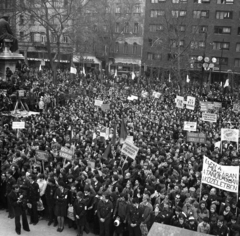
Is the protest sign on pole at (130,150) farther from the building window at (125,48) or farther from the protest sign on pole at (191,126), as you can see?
the building window at (125,48)

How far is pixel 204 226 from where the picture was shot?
896 centimetres

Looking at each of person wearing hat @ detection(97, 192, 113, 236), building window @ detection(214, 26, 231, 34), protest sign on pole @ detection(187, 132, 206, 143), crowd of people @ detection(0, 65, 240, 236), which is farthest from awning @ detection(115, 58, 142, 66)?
person wearing hat @ detection(97, 192, 113, 236)

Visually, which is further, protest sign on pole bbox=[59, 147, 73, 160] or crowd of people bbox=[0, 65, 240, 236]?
protest sign on pole bbox=[59, 147, 73, 160]

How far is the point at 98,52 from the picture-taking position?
198 feet

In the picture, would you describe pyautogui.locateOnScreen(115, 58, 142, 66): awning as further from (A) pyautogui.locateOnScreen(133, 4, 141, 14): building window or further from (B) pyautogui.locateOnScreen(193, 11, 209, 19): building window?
(B) pyautogui.locateOnScreen(193, 11, 209, 19): building window

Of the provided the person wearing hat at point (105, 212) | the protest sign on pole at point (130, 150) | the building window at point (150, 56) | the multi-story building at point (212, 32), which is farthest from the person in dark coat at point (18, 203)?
the building window at point (150, 56)

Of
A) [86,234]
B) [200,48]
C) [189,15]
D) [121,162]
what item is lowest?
[86,234]

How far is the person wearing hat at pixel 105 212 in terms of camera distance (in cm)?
998

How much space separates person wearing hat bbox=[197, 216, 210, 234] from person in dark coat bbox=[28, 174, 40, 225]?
15.2 ft

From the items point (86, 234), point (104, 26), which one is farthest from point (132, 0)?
point (86, 234)

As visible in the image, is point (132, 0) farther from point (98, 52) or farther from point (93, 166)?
point (93, 166)

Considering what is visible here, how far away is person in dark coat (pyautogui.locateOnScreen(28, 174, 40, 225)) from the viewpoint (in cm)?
1073

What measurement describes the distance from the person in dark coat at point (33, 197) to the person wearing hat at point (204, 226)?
463cm

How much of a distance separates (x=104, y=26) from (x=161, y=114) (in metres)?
37.2
